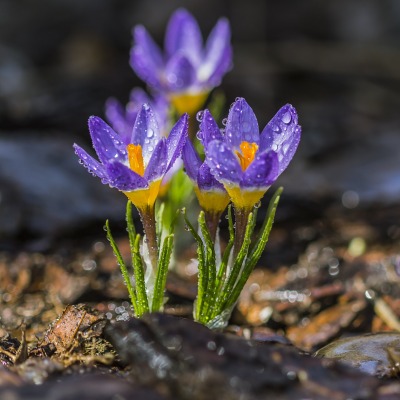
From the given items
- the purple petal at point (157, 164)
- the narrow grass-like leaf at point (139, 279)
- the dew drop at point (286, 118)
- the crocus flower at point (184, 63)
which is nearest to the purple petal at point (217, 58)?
the crocus flower at point (184, 63)

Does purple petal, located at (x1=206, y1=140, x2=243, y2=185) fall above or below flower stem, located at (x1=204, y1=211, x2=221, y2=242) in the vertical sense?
above

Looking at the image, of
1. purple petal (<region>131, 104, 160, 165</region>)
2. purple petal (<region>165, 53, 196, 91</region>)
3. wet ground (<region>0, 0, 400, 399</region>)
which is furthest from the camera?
purple petal (<region>165, 53, 196, 91</region>)

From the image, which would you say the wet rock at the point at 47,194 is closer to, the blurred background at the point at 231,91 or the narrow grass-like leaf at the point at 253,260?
the blurred background at the point at 231,91

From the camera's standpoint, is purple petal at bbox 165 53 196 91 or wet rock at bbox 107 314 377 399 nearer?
wet rock at bbox 107 314 377 399

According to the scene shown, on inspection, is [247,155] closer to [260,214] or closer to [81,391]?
[81,391]

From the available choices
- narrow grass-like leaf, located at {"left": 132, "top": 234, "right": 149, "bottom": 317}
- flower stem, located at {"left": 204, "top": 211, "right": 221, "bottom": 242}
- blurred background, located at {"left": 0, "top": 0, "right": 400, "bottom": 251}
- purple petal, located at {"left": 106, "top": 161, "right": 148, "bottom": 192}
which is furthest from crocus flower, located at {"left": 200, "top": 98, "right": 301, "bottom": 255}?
blurred background, located at {"left": 0, "top": 0, "right": 400, "bottom": 251}

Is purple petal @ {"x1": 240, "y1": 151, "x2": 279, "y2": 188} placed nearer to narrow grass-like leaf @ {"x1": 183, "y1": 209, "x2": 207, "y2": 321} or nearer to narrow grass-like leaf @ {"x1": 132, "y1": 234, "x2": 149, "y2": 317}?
narrow grass-like leaf @ {"x1": 183, "y1": 209, "x2": 207, "y2": 321}
